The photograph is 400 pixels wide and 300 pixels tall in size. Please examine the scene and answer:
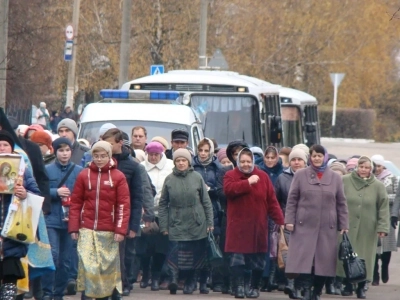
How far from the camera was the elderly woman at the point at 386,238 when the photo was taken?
1587cm

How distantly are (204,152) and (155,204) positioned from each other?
0.81 metres

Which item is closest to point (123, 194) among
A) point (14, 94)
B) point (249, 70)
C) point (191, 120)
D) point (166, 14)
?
point (191, 120)

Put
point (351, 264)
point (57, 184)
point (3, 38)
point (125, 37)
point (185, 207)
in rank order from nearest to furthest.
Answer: point (57, 184) → point (351, 264) → point (185, 207) → point (3, 38) → point (125, 37)

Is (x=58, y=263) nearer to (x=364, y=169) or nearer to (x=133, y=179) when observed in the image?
(x=133, y=179)

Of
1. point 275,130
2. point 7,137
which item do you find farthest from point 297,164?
point 275,130

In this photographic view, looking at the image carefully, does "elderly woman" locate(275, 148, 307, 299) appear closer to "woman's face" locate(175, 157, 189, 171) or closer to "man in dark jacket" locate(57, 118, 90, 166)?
"woman's face" locate(175, 157, 189, 171)

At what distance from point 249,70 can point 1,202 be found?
36845 mm

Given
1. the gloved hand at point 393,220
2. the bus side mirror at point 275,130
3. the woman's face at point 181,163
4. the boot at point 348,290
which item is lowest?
the boot at point 348,290

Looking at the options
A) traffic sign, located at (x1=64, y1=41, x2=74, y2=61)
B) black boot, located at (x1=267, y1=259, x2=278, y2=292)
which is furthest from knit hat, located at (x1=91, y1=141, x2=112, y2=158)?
traffic sign, located at (x1=64, y1=41, x2=74, y2=61)

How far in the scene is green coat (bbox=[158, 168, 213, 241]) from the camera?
523 inches

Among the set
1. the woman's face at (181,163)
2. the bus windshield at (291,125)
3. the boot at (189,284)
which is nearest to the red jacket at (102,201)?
the woman's face at (181,163)

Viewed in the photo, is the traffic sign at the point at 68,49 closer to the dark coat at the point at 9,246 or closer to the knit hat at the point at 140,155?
the knit hat at the point at 140,155

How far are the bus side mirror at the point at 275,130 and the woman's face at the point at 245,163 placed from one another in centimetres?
833

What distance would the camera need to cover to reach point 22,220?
392 inches
